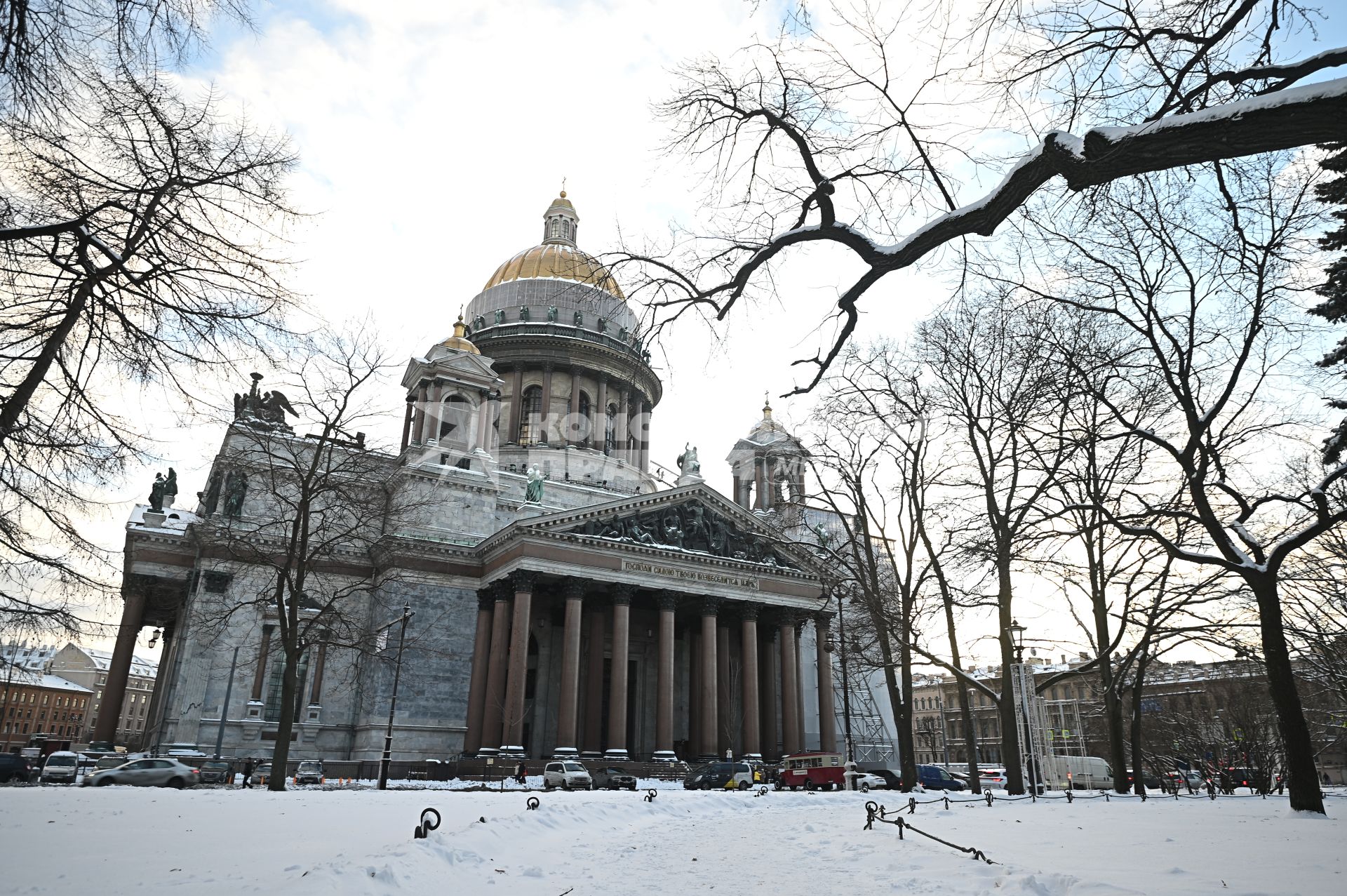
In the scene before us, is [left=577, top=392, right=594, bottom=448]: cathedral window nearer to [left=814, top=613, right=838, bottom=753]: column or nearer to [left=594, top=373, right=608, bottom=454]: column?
[left=594, top=373, right=608, bottom=454]: column

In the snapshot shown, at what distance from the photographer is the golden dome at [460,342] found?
4784 cm

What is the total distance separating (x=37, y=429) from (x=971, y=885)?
34.3 feet

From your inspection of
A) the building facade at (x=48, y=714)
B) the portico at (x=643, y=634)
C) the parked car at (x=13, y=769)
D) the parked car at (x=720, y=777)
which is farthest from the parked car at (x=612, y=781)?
the building facade at (x=48, y=714)

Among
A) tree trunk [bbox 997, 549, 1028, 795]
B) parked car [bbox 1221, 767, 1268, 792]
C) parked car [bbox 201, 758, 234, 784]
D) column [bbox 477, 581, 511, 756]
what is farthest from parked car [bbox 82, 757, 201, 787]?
parked car [bbox 1221, 767, 1268, 792]

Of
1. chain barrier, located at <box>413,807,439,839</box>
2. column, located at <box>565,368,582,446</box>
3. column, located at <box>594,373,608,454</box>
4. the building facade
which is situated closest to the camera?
chain barrier, located at <box>413,807,439,839</box>

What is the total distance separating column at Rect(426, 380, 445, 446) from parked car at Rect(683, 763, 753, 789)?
2299 centimetres

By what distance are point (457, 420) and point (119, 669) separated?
64.4ft

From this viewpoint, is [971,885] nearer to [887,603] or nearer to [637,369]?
[637,369]

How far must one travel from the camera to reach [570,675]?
35344 millimetres

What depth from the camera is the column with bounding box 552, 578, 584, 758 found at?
34.9 m

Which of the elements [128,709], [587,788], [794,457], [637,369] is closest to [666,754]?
[587,788]

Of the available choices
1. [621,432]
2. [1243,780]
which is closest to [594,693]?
[621,432]

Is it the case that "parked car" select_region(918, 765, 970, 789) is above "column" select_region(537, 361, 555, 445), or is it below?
below

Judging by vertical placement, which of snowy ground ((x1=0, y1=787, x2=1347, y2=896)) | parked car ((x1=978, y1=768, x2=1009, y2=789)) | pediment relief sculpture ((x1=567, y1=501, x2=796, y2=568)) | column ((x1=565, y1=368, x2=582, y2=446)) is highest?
column ((x1=565, y1=368, x2=582, y2=446))
